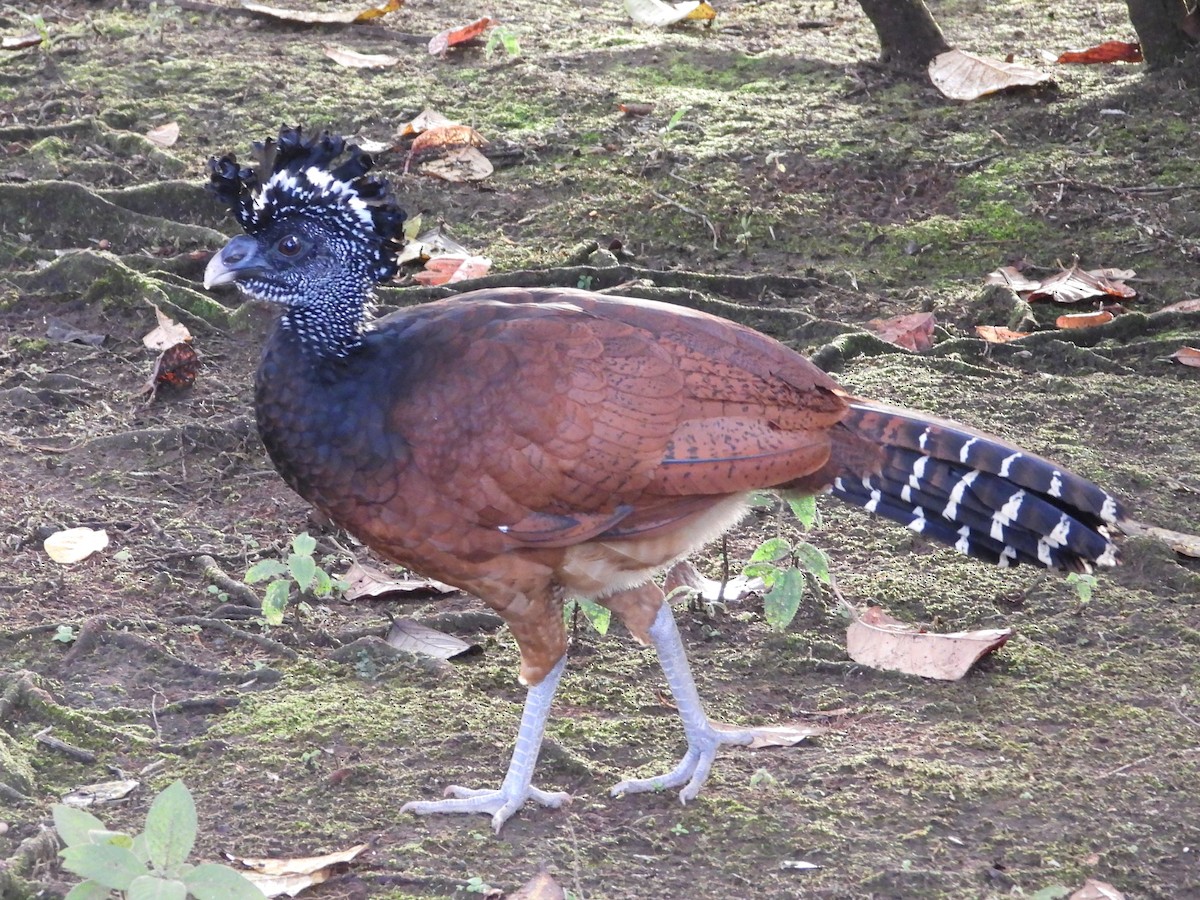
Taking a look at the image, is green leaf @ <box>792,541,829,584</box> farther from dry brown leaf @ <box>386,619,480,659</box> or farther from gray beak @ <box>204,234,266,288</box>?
gray beak @ <box>204,234,266,288</box>

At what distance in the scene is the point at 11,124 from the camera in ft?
26.2

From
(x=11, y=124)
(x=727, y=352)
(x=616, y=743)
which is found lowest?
(x=616, y=743)

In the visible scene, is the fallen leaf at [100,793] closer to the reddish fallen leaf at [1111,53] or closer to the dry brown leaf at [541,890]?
the dry brown leaf at [541,890]

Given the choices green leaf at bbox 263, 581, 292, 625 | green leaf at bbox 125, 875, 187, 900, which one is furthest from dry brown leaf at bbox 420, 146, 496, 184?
green leaf at bbox 125, 875, 187, 900

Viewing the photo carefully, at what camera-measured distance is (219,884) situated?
3.02 meters

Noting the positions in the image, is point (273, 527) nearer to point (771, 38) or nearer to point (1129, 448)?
point (1129, 448)

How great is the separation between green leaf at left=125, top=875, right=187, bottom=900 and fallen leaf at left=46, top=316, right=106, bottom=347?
13.3 feet

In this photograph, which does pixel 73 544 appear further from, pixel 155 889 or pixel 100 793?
pixel 155 889

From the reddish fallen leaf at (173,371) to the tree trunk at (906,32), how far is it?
174 inches

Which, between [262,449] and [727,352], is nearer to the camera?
[727,352]

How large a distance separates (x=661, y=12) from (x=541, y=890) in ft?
23.1

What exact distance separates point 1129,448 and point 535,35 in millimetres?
5293

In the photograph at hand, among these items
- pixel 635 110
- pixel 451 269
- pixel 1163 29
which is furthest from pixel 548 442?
pixel 1163 29

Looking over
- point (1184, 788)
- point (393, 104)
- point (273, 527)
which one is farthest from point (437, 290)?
point (1184, 788)
